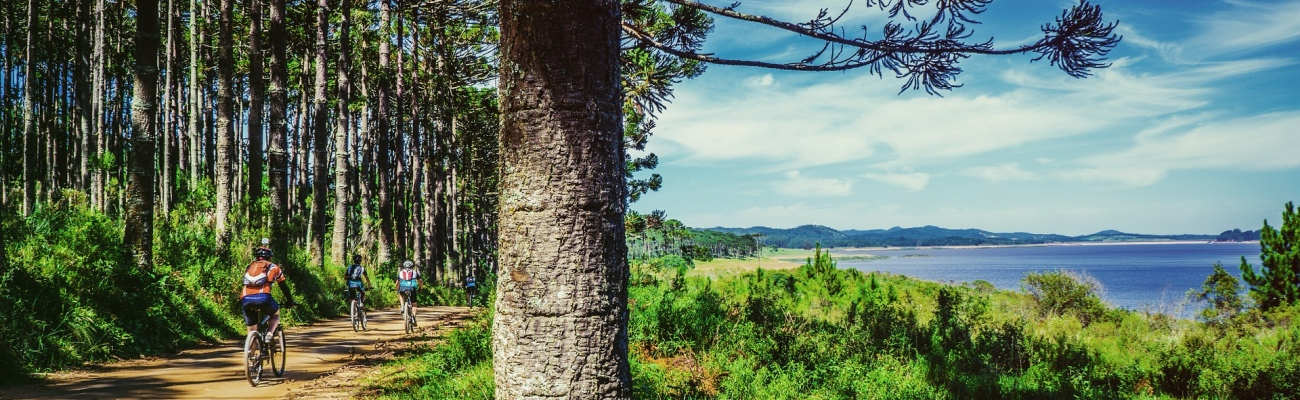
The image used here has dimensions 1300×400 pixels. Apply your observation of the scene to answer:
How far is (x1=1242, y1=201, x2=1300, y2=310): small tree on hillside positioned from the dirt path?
24.2 metres

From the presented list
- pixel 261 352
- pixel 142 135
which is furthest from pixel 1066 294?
pixel 142 135

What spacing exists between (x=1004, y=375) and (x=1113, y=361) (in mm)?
2787

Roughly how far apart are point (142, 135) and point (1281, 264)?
28.7m

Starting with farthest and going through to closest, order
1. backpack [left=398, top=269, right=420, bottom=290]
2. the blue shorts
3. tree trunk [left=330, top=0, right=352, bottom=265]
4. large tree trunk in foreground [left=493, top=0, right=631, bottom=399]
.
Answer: tree trunk [left=330, top=0, right=352, bottom=265] → backpack [left=398, top=269, right=420, bottom=290] → the blue shorts → large tree trunk in foreground [left=493, top=0, right=631, bottom=399]

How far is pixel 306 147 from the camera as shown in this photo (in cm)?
3553

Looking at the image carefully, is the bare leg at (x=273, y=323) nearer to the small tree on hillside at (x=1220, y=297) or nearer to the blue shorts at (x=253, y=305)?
the blue shorts at (x=253, y=305)

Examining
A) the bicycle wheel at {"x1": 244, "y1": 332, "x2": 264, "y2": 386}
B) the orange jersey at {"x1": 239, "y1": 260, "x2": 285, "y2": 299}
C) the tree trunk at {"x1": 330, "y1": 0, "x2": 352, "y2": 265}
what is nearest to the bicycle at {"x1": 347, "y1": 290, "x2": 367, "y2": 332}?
the orange jersey at {"x1": 239, "y1": 260, "x2": 285, "y2": 299}

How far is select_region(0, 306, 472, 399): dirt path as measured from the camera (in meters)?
6.77

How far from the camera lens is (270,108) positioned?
1859 cm

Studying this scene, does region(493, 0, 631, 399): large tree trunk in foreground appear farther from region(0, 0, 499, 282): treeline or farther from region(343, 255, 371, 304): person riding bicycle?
region(343, 255, 371, 304): person riding bicycle

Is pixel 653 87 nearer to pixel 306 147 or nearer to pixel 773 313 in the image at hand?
pixel 773 313

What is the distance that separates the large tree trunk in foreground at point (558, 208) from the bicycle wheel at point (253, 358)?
21.4 feet

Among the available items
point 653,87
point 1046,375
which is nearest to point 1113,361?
point 1046,375

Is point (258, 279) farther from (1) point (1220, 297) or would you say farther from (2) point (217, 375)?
(1) point (1220, 297)
